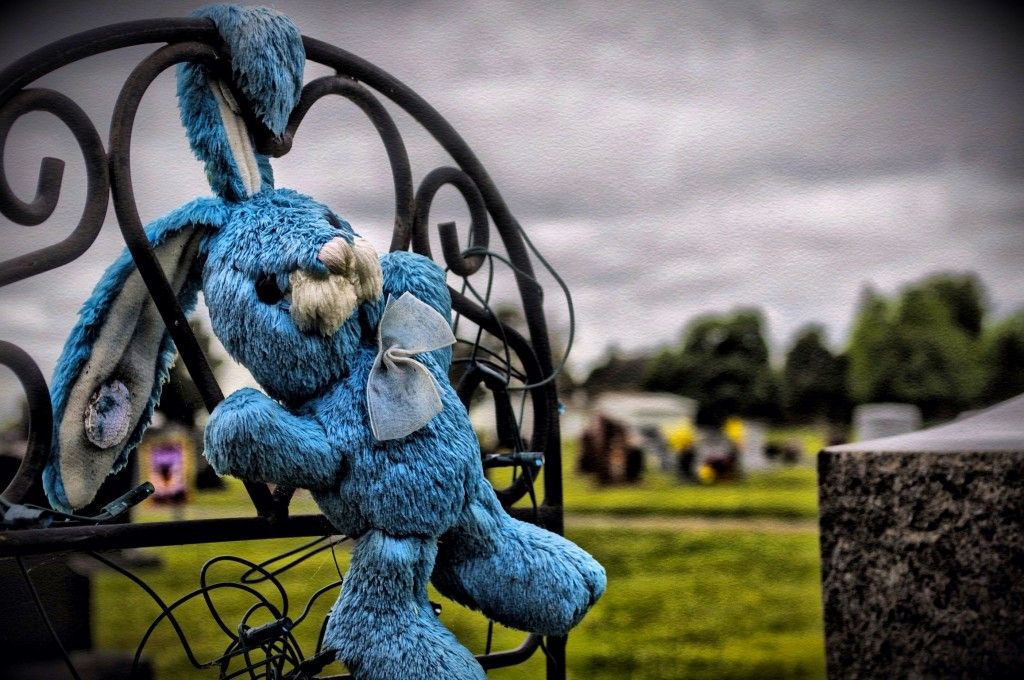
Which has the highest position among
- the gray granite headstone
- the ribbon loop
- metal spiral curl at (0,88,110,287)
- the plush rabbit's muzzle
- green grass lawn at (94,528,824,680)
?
metal spiral curl at (0,88,110,287)

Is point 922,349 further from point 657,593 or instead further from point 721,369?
point 657,593

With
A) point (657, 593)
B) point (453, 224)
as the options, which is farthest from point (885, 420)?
point (453, 224)

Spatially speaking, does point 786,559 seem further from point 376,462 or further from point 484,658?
point 376,462

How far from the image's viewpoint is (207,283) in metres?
0.81

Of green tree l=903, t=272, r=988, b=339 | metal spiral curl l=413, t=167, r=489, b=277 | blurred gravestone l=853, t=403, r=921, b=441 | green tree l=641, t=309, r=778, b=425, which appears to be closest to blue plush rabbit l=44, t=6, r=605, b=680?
metal spiral curl l=413, t=167, r=489, b=277

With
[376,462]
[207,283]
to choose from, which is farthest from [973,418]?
[207,283]

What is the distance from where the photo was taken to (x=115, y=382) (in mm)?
844

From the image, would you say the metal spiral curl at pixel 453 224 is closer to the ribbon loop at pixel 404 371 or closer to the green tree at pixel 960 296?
the ribbon loop at pixel 404 371

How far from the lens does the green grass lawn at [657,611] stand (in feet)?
6.14

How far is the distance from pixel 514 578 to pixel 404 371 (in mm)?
223

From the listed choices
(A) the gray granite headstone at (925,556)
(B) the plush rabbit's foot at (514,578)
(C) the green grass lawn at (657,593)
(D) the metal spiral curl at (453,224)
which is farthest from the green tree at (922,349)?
(B) the plush rabbit's foot at (514,578)

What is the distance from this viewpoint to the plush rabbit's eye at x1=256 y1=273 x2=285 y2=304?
0.78m

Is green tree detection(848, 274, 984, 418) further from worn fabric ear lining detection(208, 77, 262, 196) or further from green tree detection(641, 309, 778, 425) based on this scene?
worn fabric ear lining detection(208, 77, 262, 196)

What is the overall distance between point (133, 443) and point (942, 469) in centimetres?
87
